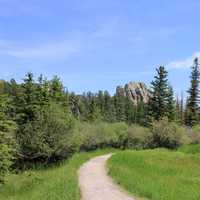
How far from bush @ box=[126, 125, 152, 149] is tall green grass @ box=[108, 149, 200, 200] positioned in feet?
60.4

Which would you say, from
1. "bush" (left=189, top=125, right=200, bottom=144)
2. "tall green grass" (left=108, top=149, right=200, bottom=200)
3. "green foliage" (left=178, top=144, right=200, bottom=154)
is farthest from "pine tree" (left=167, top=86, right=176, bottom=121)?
"tall green grass" (left=108, top=149, right=200, bottom=200)

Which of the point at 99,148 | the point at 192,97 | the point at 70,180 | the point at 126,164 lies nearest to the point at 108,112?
the point at 192,97

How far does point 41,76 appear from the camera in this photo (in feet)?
136

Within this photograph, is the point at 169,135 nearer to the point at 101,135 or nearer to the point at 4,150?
the point at 101,135

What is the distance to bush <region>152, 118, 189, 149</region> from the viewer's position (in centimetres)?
4731

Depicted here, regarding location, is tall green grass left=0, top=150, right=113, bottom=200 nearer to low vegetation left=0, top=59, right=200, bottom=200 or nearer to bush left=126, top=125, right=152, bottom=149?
low vegetation left=0, top=59, right=200, bottom=200

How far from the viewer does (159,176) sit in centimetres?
2080

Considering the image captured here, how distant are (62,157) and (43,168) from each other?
295 centimetres

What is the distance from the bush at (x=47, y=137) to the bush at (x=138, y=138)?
778 inches

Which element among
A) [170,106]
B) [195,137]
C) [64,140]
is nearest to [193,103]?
[170,106]

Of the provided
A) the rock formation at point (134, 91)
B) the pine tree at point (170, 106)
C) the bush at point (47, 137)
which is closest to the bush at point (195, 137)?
the pine tree at point (170, 106)

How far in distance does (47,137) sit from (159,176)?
13.0 m

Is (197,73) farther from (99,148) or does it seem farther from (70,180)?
(70,180)

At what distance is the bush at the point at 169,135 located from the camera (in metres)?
47.3
